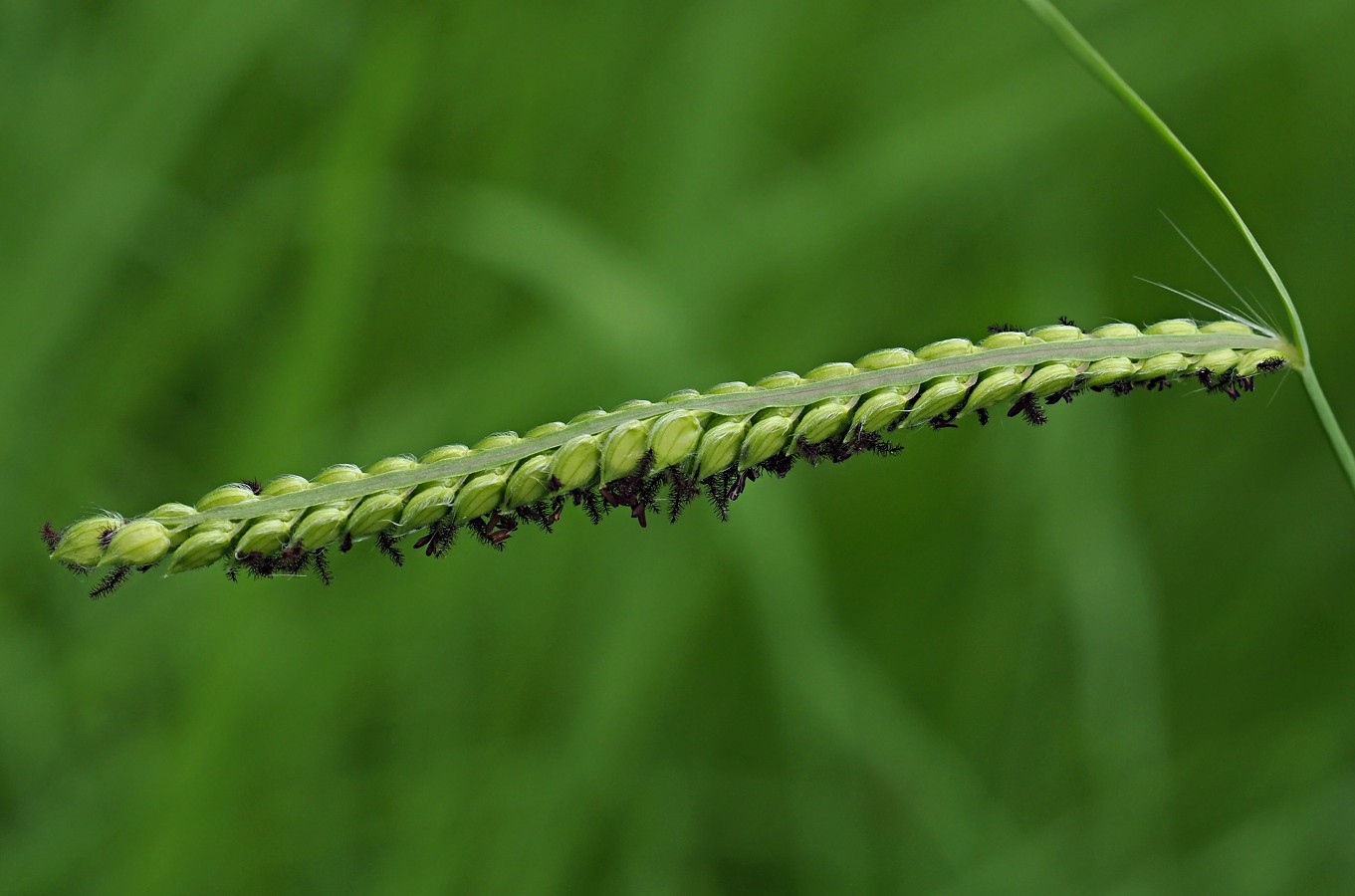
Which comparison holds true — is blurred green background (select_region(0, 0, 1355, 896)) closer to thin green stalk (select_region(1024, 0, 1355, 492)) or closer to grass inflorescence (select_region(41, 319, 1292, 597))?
grass inflorescence (select_region(41, 319, 1292, 597))

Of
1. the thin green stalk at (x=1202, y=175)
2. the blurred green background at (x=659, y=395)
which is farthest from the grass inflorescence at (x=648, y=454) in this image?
the blurred green background at (x=659, y=395)

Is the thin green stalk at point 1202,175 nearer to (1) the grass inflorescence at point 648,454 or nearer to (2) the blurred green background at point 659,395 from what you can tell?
(1) the grass inflorescence at point 648,454

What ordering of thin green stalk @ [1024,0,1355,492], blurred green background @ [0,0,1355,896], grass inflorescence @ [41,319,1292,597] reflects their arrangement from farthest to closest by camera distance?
blurred green background @ [0,0,1355,896] < thin green stalk @ [1024,0,1355,492] < grass inflorescence @ [41,319,1292,597]

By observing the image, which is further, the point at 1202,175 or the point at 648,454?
the point at 1202,175

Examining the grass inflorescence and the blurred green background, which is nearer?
the grass inflorescence

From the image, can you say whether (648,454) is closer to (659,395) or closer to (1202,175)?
(1202,175)

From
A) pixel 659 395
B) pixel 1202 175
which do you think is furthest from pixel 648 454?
pixel 659 395

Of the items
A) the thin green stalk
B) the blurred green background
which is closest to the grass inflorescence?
the thin green stalk
